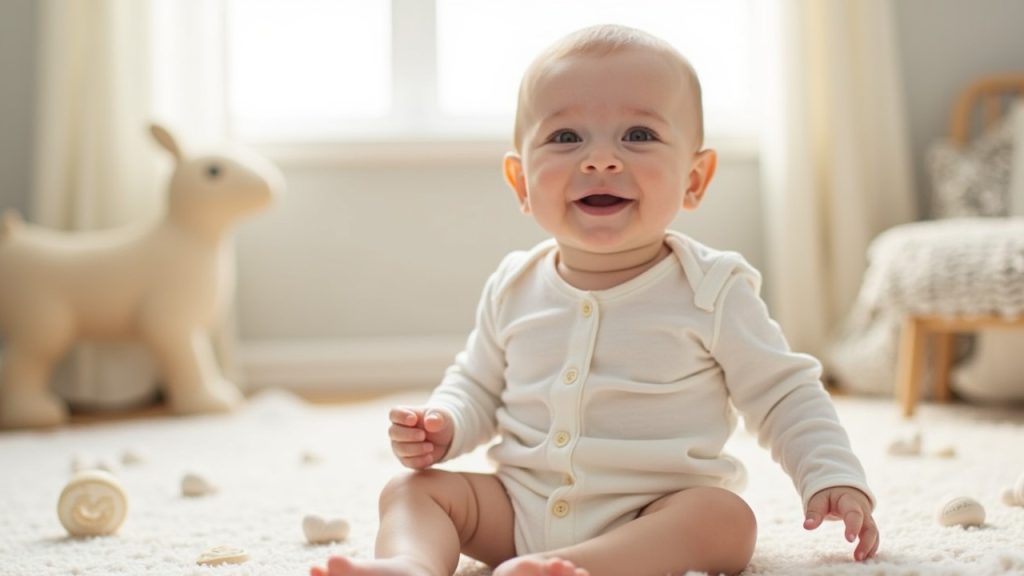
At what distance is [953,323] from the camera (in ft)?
6.25

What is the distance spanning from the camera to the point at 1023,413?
2014mm

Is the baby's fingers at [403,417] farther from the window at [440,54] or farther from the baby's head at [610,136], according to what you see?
the window at [440,54]

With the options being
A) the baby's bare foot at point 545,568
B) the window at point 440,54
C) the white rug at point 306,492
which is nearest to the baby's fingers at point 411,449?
the white rug at point 306,492

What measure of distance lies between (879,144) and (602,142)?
180 centimetres

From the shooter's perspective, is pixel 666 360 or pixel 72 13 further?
pixel 72 13

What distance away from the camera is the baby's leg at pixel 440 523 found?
83 centimetres

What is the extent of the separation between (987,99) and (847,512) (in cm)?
199

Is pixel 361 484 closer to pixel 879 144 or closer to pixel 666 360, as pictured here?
pixel 666 360

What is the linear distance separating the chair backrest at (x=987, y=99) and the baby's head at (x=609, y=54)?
176cm

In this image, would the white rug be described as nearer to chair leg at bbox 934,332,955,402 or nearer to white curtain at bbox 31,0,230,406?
chair leg at bbox 934,332,955,402

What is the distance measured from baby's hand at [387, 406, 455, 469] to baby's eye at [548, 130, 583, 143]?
28cm

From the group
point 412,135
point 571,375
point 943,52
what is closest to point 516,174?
point 571,375

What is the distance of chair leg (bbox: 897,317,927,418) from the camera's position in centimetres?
196

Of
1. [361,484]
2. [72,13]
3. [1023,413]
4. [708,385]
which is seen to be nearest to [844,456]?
[708,385]
